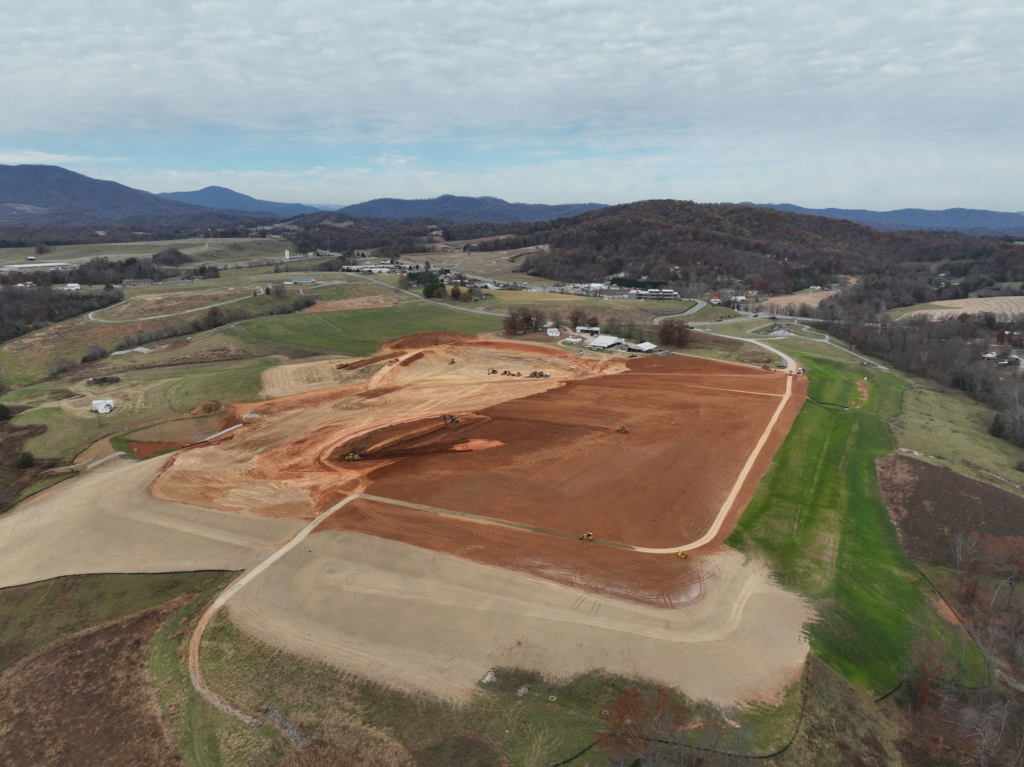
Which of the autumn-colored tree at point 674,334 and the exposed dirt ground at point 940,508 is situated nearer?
the exposed dirt ground at point 940,508

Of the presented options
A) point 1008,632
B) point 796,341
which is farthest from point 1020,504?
point 796,341

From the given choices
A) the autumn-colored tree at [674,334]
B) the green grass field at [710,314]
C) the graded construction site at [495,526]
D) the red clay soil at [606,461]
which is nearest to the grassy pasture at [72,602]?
the graded construction site at [495,526]

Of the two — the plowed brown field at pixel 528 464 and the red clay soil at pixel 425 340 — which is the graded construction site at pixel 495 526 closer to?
the plowed brown field at pixel 528 464

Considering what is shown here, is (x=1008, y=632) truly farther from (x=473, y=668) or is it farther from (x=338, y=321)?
(x=338, y=321)

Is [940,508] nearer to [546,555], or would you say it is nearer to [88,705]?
[546,555]

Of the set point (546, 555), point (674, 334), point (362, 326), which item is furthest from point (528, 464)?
point (362, 326)

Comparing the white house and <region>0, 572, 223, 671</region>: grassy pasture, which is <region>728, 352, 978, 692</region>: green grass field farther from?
<region>0, 572, 223, 671</region>: grassy pasture

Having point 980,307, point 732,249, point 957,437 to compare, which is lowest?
point 957,437
